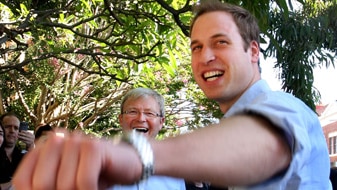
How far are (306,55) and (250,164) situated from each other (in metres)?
13.8

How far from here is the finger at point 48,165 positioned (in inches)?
31.7

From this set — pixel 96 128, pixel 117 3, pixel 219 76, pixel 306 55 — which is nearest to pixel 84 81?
pixel 96 128

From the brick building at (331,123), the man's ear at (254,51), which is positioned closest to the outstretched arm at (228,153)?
the man's ear at (254,51)

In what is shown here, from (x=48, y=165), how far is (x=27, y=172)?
37 mm

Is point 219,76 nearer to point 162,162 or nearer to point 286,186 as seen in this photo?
point 286,186

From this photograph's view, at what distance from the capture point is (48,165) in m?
0.81

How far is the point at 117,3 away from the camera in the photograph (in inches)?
276

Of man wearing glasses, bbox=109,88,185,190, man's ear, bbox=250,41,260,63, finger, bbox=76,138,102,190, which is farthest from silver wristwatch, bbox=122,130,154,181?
man wearing glasses, bbox=109,88,185,190

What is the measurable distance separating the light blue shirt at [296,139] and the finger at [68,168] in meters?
0.39

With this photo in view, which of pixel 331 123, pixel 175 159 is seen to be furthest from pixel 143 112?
pixel 331 123

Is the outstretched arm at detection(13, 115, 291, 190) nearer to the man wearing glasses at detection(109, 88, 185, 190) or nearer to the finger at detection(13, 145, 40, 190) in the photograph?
the finger at detection(13, 145, 40, 190)

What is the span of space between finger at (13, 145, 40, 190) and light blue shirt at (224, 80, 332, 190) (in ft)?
1.38

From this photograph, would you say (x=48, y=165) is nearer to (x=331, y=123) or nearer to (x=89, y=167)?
(x=89, y=167)

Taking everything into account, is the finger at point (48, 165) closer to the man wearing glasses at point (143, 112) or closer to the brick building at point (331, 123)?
the man wearing glasses at point (143, 112)
